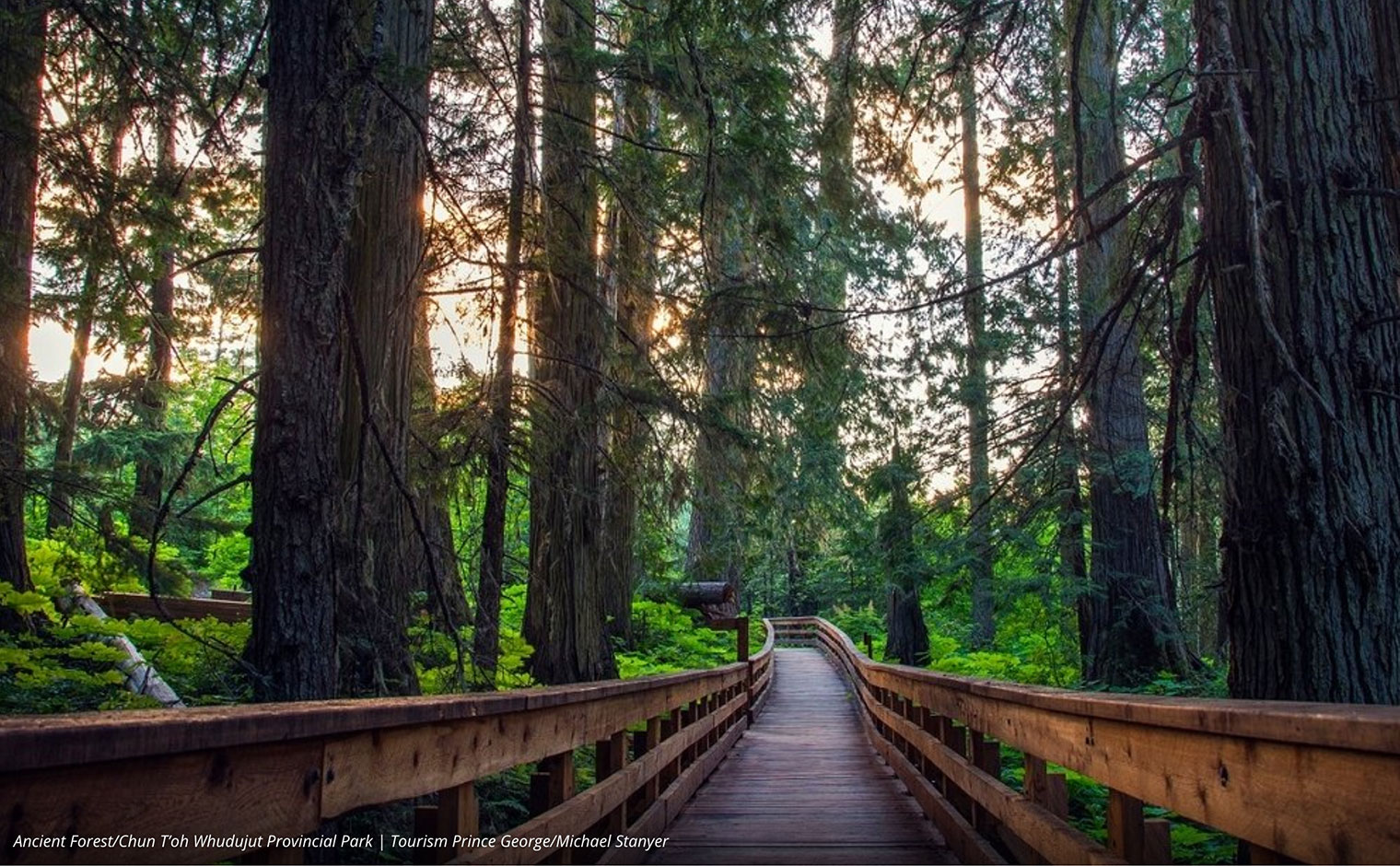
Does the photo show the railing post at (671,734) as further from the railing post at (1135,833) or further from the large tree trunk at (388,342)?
the railing post at (1135,833)

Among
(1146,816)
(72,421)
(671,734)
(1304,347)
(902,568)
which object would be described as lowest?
(1146,816)

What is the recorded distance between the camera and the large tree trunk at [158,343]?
24.4ft

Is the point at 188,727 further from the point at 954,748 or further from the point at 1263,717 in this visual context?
the point at 954,748

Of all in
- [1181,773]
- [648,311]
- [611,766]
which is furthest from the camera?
[648,311]

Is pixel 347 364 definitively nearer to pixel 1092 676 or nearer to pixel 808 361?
pixel 808 361

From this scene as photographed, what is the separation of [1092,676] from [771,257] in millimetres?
6487

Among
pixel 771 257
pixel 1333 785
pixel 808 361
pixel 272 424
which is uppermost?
pixel 771 257

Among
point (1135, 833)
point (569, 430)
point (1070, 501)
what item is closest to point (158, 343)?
point (569, 430)

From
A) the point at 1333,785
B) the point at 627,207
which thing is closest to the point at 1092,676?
the point at 627,207

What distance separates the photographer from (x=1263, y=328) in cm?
405

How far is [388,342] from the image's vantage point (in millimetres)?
6594

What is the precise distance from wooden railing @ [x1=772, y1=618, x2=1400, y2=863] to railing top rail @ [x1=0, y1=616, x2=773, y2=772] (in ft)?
5.76

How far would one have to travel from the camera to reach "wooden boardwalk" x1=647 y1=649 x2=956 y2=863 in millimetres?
5289

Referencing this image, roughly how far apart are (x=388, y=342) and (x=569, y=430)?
2.35 meters
